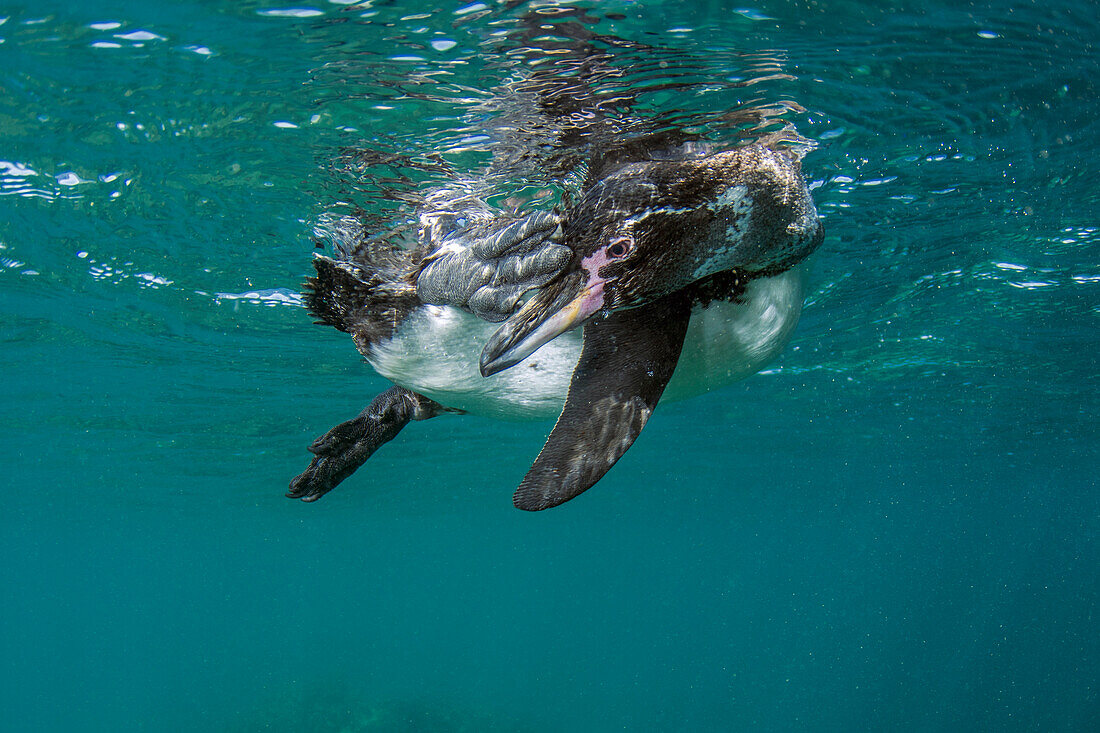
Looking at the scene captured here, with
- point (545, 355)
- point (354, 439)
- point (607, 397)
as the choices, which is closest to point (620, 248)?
point (607, 397)

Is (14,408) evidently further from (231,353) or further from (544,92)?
(544,92)

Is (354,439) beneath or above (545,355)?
beneath

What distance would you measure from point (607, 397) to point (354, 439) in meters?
3.27

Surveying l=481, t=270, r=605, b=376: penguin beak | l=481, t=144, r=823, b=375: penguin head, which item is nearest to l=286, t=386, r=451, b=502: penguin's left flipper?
l=481, t=270, r=605, b=376: penguin beak

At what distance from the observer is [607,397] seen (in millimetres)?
2844

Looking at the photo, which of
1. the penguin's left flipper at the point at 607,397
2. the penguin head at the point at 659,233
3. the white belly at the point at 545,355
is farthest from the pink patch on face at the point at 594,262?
the white belly at the point at 545,355

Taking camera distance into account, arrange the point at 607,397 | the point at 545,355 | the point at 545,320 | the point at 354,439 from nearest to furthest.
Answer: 1. the point at 545,320
2. the point at 607,397
3. the point at 545,355
4. the point at 354,439

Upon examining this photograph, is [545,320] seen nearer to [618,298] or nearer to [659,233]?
[618,298]

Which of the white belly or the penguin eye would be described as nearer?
the penguin eye

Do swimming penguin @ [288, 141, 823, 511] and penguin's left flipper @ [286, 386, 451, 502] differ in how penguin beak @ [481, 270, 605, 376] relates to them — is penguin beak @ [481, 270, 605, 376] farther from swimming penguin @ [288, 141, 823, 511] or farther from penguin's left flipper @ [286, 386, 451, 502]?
penguin's left flipper @ [286, 386, 451, 502]

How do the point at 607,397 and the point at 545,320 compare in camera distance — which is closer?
the point at 545,320

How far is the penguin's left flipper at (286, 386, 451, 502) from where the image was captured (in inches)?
210

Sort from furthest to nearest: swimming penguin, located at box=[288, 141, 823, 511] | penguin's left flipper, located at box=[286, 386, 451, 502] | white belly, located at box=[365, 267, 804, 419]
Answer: penguin's left flipper, located at box=[286, 386, 451, 502], white belly, located at box=[365, 267, 804, 419], swimming penguin, located at box=[288, 141, 823, 511]

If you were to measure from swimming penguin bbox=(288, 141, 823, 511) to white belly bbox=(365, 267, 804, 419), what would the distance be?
0.01m
